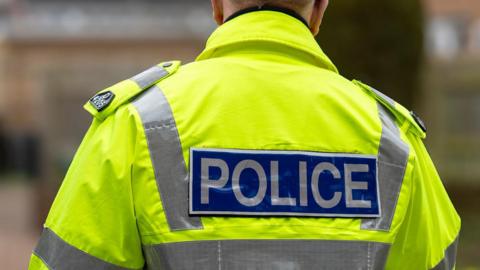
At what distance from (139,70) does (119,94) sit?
48.7 feet

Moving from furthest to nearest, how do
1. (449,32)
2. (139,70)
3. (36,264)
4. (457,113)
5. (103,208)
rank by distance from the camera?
(449,32)
(139,70)
(457,113)
(36,264)
(103,208)

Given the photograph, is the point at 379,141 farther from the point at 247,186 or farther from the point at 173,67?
the point at 173,67

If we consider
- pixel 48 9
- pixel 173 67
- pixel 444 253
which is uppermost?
pixel 173 67

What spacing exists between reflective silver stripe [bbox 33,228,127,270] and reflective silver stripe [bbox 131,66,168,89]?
1.20 feet

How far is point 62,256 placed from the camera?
7.37 feet

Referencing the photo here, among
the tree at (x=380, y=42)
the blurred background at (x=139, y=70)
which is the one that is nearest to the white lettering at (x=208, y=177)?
the blurred background at (x=139, y=70)

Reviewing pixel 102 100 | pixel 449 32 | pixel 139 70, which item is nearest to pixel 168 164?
pixel 102 100

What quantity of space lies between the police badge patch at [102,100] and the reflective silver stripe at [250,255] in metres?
0.30

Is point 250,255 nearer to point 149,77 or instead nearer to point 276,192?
point 276,192

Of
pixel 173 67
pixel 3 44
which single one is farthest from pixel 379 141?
pixel 3 44

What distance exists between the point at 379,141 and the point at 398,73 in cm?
782

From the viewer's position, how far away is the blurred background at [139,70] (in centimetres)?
1002

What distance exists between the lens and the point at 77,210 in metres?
2.22

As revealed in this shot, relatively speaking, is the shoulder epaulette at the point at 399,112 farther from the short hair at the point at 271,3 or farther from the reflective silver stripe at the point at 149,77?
the reflective silver stripe at the point at 149,77
